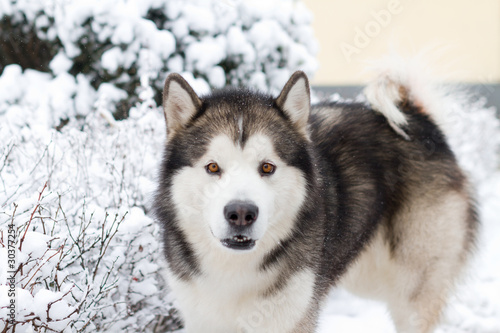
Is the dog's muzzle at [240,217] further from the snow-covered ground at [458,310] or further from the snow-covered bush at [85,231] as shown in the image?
the snow-covered ground at [458,310]

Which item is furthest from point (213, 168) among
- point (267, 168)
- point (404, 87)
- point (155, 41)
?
point (155, 41)

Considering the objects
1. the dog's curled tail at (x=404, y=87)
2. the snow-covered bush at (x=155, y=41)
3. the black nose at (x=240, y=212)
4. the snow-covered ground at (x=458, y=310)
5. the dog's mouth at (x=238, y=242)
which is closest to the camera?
the black nose at (x=240, y=212)

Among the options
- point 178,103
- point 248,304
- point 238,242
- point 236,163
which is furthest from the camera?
point 178,103

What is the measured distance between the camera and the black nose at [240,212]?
6.82ft

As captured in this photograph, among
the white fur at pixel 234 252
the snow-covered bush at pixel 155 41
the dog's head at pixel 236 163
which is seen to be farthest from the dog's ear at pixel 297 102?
the snow-covered bush at pixel 155 41

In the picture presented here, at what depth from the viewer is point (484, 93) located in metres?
12.0

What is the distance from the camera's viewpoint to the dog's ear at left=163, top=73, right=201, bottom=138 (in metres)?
2.45

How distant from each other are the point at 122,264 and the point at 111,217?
1.20 feet

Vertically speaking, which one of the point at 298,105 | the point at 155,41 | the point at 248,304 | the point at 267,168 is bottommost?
the point at 248,304

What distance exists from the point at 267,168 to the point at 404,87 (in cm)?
165

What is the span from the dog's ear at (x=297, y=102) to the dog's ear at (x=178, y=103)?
0.45 meters

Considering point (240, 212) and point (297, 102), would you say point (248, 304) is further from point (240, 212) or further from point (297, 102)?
point (297, 102)

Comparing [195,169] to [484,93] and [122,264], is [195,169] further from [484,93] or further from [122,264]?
[484,93]

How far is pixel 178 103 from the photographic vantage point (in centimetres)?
254
